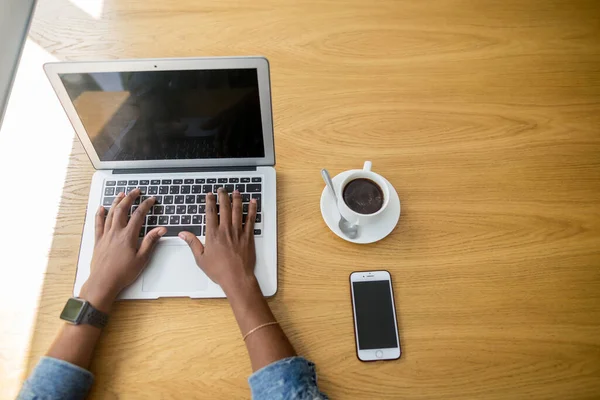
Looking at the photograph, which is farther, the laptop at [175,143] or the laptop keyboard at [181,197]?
the laptop keyboard at [181,197]

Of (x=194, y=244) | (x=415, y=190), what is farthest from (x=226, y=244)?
(x=415, y=190)

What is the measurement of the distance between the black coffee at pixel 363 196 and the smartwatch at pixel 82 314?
1.57 ft

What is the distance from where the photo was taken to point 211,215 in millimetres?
763

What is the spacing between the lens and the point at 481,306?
2.46 feet

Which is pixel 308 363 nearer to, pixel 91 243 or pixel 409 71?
pixel 91 243

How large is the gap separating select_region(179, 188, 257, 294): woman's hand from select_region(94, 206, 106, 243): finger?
0.16 m

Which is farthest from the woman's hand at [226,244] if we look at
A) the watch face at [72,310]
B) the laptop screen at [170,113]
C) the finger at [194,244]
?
the watch face at [72,310]

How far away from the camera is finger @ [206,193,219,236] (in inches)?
29.8

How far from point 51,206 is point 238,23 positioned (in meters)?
0.59

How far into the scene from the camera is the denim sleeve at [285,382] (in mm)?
634

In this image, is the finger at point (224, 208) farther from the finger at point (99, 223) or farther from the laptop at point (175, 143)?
the finger at point (99, 223)

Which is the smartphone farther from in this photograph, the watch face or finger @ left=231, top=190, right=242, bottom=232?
the watch face

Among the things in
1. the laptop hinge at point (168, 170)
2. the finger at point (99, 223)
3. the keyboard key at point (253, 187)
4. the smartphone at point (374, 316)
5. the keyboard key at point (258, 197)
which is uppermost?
the laptop hinge at point (168, 170)

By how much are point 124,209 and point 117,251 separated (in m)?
0.09
